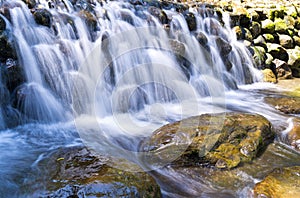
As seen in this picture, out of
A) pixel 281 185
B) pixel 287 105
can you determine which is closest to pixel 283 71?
pixel 287 105

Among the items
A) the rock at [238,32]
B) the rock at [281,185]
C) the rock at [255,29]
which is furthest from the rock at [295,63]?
the rock at [281,185]

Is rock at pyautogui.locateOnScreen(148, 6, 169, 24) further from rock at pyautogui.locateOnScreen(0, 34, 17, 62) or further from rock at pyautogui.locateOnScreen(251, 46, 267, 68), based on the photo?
rock at pyautogui.locateOnScreen(0, 34, 17, 62)

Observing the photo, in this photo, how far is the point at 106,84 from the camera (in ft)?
20.2

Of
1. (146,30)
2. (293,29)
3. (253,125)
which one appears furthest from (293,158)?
(293,29)

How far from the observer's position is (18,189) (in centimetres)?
292

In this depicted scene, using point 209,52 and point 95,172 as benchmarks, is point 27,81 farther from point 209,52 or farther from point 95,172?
point 209,52

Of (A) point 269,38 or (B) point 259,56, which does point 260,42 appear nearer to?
(A) point 269,38

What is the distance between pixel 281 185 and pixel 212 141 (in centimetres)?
112

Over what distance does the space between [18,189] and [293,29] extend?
12.2 m

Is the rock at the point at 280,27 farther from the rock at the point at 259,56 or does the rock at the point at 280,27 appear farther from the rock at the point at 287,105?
the rock at the point at 287,105

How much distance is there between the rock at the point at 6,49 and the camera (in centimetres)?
497

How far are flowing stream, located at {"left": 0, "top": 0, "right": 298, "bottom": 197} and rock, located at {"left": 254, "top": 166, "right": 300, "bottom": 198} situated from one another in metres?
1.11

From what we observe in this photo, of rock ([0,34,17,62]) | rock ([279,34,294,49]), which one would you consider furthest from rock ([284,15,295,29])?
rock ([0,34,17,62])

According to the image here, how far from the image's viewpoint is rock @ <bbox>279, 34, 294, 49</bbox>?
10.8m
